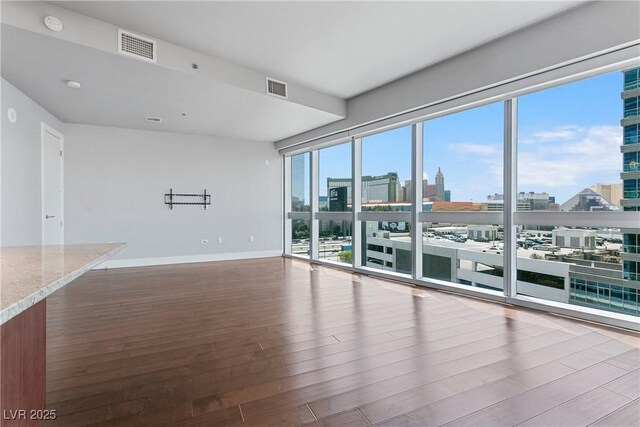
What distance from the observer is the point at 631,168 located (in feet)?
9.51

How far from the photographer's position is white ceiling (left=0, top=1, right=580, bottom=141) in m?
2.84

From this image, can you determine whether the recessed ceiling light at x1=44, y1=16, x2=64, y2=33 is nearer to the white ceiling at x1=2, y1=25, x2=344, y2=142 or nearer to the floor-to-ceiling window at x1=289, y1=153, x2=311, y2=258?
the white ceiling at x1=2, y1=25, x2=344, y2=142

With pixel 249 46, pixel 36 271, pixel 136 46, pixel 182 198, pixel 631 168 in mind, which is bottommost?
pixel 36 271

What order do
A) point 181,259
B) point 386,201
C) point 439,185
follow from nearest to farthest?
point 439,185 → point 386,201 → point 181,259

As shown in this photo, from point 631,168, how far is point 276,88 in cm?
396

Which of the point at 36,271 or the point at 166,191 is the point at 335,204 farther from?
the point at 36,271

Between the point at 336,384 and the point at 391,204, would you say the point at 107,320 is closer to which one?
the point at 336,384

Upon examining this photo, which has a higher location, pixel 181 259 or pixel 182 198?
pixel 182 198

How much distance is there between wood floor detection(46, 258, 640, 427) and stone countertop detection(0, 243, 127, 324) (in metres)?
0.90

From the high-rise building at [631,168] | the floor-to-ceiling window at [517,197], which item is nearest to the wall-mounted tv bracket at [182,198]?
the floor-to-ceiling window at [517,197]

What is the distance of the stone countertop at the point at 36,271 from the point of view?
30.9 inches

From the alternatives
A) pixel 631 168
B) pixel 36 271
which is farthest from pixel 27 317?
pixel 631 168

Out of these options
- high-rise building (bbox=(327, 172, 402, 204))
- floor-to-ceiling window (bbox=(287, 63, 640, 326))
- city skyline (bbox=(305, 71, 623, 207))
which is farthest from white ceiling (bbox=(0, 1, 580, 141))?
high-rise building (bbox=(327, 172, 402, 204))

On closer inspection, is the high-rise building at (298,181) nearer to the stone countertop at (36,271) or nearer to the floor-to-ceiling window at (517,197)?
the floor-to-ceiling window at (517,197)
